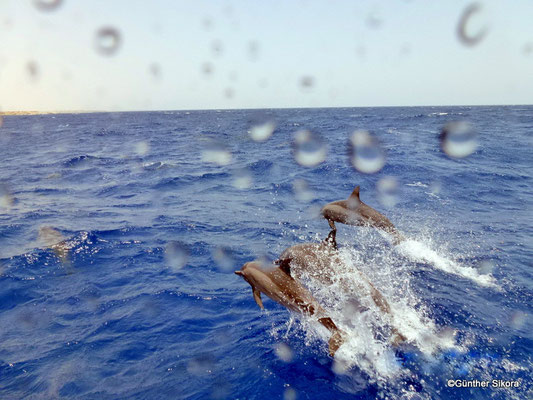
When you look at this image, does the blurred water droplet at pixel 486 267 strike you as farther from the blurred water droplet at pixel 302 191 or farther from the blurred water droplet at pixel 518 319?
the blurred water droplet at pixel 302 191

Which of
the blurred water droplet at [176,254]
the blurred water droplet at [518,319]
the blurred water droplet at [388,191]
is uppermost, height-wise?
the blurred water droplet at [518,319]

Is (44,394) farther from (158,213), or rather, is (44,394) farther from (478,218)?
(478,218)

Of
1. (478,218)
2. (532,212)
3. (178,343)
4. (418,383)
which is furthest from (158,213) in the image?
(532,212)

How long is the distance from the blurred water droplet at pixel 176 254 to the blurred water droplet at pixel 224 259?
0.92 meters

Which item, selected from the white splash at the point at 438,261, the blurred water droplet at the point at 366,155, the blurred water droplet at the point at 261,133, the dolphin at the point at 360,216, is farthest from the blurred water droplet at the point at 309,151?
the white splash at the point at 438,261

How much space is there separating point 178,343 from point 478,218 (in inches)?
482

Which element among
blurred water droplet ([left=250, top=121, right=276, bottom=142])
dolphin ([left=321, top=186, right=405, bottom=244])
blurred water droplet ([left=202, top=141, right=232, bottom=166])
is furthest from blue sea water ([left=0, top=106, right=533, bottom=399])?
blurred water droplet ([left=250, top=121, right=276, bottom=142])

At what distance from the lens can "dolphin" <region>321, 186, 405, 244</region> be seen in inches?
412

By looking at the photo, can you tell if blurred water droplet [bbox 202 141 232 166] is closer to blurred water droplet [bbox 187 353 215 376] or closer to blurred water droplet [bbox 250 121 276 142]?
blurred water droplet [bbox 250 121 276 142]

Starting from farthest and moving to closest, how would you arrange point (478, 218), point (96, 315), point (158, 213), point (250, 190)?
point (250, 190) < point (158, 213) < point (478, 218) < point (96, 315)

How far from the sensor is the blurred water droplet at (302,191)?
1705 centimetres

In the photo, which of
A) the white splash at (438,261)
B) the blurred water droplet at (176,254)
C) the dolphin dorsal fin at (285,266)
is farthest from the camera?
the blurred water droplet at (176,254)

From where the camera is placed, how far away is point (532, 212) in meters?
14.1

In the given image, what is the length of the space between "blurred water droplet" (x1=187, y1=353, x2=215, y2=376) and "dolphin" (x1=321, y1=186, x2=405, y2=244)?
582cm
